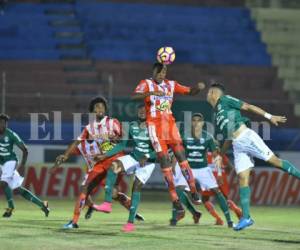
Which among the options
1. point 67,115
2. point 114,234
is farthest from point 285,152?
point 114,234

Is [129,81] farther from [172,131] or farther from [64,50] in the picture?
[172,131]

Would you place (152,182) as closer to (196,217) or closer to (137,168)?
(196,217)

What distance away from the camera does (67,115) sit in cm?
2791

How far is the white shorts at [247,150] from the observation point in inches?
532

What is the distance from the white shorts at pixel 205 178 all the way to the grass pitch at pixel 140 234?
69 cm

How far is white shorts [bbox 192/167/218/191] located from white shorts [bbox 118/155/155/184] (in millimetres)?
1847

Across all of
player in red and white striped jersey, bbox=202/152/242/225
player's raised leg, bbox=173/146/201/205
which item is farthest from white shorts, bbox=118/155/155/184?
player in red and white striped jersey, bbox=202/152/242/225

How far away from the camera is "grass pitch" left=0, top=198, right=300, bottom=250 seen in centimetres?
1152

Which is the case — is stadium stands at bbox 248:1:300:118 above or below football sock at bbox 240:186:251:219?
above

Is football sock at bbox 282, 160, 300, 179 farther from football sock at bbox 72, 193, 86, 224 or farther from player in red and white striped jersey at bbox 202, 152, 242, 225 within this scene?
football sock at bbox 72, 193, 86, 224

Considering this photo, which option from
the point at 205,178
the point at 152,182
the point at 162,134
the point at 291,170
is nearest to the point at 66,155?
the point at 162,134

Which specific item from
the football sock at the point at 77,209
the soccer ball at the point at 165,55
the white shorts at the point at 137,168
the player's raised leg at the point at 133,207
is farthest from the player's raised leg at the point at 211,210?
the soccer ball at the point at 165,55

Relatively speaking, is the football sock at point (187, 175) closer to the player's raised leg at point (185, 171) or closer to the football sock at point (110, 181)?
the player's raised leg at point (185, 171)

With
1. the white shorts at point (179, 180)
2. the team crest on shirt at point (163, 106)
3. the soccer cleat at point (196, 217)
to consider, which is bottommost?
the soccer cleat at point (196, 217)
